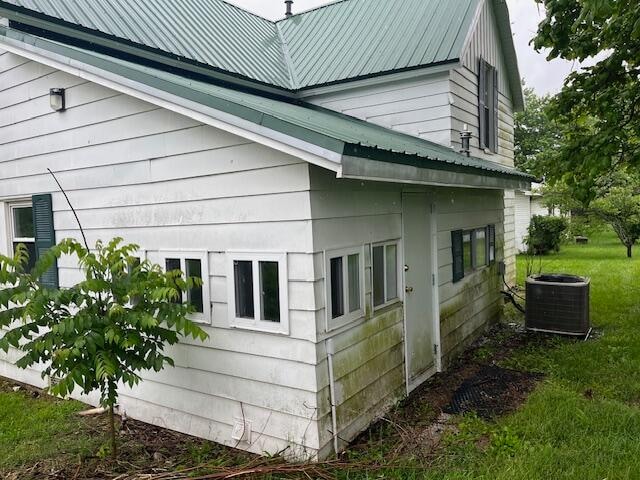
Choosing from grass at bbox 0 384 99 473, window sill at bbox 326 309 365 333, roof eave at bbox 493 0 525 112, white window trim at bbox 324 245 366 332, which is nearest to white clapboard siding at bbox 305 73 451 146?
roof eave at bbox 493 0 525 112

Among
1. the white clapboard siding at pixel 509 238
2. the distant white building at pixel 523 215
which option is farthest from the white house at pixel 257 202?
the distant white building at pixel 523 215

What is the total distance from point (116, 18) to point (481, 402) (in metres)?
6.50

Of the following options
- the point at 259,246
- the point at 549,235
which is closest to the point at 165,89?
the point at 259,246

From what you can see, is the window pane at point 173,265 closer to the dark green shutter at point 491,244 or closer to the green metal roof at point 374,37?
the green metal roof at point 374,37

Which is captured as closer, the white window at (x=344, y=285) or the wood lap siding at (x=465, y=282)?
the white window at (x=344, y=285)

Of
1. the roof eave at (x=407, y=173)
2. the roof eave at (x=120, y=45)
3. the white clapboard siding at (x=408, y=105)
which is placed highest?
the roof eave at (x=120, y=45)

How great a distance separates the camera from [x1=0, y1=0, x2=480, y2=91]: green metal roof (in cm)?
618

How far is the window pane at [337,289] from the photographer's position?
4035 millimetres

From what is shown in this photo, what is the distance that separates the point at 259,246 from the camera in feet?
13.0

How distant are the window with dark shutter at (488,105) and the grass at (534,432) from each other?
156 inches

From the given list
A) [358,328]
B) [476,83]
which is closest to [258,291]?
[358,328]

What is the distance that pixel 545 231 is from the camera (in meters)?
19.5

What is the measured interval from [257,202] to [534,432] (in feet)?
9.92

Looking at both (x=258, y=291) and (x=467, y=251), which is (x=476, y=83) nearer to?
(x=467, y=251)
